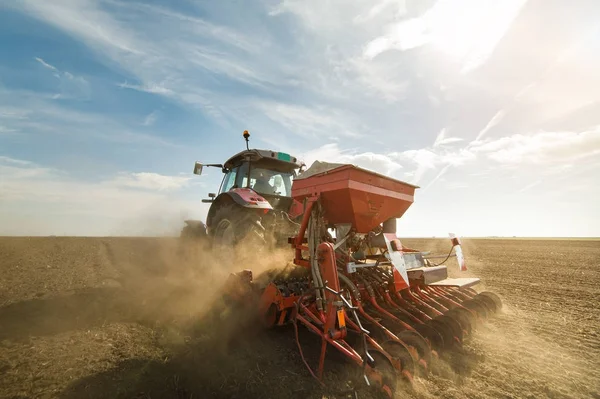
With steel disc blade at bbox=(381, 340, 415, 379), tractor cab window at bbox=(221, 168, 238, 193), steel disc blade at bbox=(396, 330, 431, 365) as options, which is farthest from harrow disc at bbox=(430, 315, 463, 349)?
tractor cab window at bbox=(221, 168, 238, 193)

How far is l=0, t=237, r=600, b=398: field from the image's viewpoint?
265cm

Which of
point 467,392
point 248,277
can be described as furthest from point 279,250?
point 467,392

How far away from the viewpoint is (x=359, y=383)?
2.50 m

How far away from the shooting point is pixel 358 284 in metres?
3.81

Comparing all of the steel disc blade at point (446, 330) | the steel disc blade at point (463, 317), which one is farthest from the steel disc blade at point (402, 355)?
the steel disc blade at point (463, 317)

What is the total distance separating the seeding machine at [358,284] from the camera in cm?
278

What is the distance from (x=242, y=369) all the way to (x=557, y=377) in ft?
10.6

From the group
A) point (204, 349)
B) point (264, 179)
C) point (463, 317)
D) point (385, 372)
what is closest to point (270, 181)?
point (264, 179)

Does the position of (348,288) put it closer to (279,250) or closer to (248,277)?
(248,277)

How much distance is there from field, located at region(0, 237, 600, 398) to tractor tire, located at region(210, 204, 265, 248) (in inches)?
13.8

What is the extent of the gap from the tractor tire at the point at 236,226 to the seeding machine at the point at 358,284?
2 cm

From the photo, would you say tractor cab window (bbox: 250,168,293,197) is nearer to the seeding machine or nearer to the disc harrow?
the seeding machine

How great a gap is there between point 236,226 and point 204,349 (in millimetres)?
2141

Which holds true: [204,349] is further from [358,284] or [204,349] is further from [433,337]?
[433,337]
